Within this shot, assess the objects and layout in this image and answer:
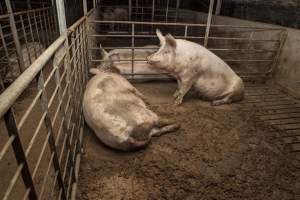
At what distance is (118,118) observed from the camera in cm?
217

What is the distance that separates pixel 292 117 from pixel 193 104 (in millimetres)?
1368

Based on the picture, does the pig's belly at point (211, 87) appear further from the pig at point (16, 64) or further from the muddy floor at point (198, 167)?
the pig at point (16, 64)

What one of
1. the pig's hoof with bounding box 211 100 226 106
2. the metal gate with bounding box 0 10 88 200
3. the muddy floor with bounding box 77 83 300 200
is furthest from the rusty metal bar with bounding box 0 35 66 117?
the pig's hoof with bounding box 211 100 226 106

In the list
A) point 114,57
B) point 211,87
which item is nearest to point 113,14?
point 114,57

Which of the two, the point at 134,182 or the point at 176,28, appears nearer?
the point at 134,182

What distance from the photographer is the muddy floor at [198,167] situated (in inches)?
78.0

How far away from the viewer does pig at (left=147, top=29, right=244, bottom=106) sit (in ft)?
10.2

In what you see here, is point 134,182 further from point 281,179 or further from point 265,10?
point 265,10

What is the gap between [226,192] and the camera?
2.00m

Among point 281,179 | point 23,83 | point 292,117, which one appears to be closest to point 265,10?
point 292,117

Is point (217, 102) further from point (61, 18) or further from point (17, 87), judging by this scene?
point (17, 87)

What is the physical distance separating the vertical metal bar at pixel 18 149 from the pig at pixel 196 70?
2388mm

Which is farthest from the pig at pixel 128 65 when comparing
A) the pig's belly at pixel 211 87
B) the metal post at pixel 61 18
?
the metal post at pixel 61 18

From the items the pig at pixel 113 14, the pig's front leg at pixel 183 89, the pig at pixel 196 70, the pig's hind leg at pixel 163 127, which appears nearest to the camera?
the pig's hind leg at pixel 163 127
